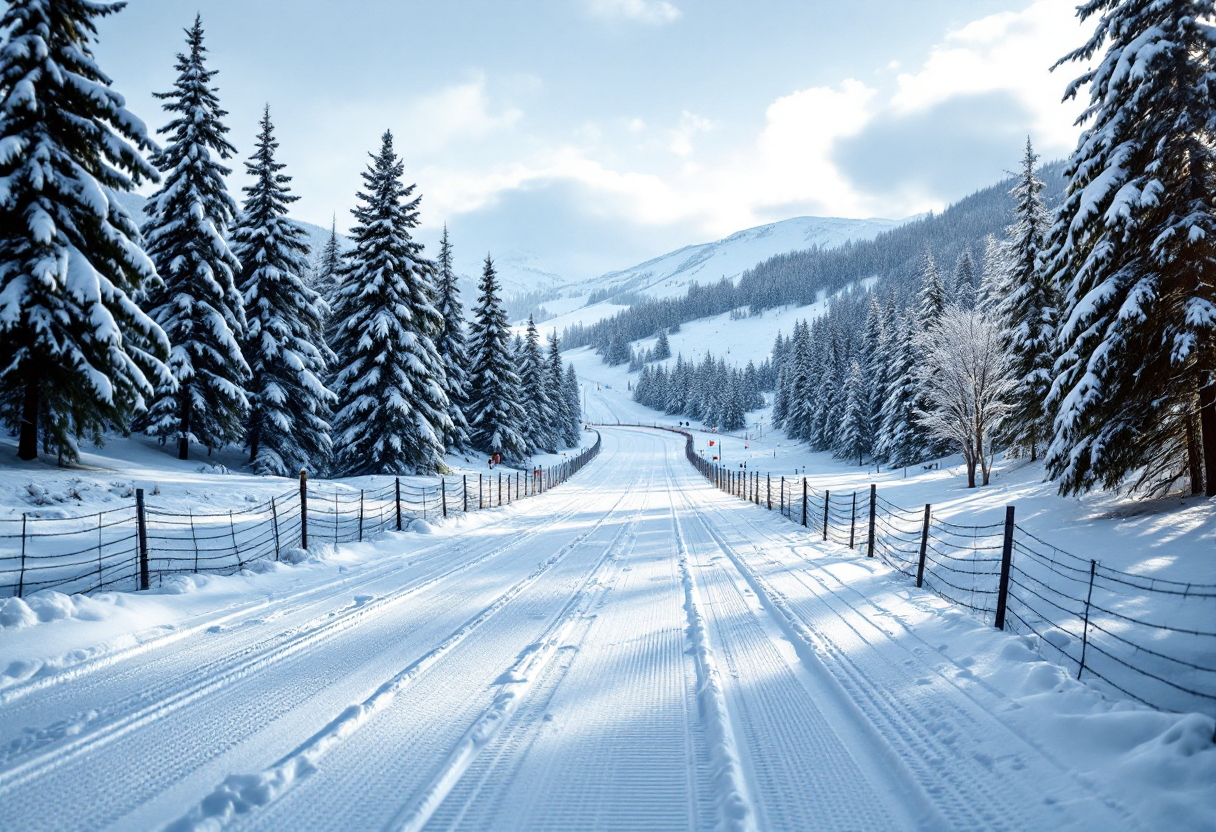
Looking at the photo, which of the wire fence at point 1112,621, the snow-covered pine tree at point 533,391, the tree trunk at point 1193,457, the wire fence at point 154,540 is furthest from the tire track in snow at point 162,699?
the snow-covered pine tree at point 533,391

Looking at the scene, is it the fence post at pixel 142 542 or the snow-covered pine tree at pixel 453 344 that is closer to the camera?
the fence post at pixel 142 542

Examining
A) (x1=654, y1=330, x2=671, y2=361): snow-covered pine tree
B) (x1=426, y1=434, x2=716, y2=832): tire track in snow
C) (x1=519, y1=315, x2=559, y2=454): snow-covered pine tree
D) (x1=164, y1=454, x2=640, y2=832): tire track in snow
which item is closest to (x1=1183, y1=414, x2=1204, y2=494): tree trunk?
(x1=426, y1=434, x2=716, y2=832): tire track in snow

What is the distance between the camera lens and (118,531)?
9617 mm

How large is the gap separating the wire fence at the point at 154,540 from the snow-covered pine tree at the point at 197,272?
17.8ft

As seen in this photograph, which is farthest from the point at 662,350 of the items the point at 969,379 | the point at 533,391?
the point at 969,379

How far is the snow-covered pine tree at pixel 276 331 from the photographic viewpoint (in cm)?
1988

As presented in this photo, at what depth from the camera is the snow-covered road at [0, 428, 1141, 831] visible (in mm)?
3164

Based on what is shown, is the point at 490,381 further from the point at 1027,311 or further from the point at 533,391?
the point at 1027,311

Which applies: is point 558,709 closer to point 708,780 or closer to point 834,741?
point 708,780

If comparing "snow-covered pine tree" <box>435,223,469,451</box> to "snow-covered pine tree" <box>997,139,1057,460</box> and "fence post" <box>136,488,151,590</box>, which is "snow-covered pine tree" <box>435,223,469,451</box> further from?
"snow-covered pine tree" <box>997,139,1057,460</box>

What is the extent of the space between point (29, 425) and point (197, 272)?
23.2 ft

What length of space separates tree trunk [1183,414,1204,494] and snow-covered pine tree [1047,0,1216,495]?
0.08ft

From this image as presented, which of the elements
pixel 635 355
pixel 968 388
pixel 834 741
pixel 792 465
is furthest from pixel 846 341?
pixel 635 355

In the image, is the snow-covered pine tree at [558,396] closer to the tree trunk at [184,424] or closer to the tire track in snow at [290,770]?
the tree trunk at [184,424]
